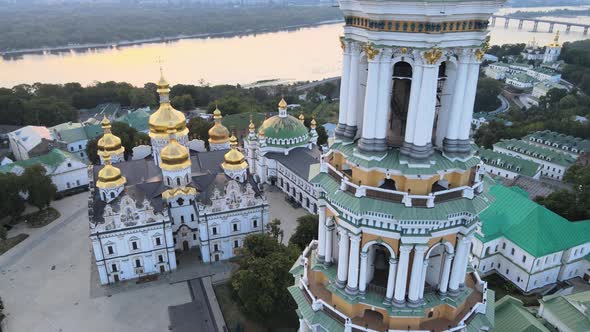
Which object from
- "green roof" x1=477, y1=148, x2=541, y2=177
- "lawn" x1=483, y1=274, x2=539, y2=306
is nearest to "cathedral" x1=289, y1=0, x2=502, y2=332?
"lawn" x1=483, y1=274, x2=539, y2=306

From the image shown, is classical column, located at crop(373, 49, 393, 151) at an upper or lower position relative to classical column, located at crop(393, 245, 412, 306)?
upper

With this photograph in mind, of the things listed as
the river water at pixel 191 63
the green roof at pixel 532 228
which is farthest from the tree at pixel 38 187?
the river water at pixel 191 63

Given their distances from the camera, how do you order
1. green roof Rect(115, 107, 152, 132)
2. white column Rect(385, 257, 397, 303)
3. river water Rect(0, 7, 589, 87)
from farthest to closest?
river water Rect(0, 7, 589, 87) → green roof Rect(115, 107, 152, 132) → white column Rect(385, 257, 397, 303)

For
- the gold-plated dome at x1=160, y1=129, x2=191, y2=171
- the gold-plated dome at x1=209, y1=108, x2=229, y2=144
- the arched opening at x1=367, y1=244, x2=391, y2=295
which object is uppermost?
the arched opening at x1=367, y1=244, x2=391, y2=295

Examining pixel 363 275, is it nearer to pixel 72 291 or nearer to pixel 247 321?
pixel 247 321

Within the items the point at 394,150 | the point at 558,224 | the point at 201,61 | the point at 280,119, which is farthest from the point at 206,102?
the point at 394,150

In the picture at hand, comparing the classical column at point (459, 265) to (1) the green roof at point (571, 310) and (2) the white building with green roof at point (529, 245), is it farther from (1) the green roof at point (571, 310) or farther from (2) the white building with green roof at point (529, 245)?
(2) the white building with green roof at point (529, 245)

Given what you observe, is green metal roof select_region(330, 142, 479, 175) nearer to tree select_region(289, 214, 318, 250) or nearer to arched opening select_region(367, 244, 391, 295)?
arched opening select_region(367, 244, 391, 295)
